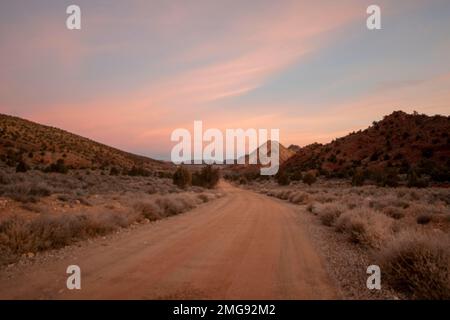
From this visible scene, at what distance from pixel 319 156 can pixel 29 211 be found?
231 feet


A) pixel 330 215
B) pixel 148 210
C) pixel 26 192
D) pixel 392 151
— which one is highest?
pixel 392 151

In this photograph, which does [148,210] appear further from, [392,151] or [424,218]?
[392,151]

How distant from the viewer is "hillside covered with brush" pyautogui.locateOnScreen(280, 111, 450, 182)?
4438 cm

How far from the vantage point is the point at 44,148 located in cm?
6538

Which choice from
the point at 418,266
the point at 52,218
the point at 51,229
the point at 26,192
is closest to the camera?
the point at 418,266

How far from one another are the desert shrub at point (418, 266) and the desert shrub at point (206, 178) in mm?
45995

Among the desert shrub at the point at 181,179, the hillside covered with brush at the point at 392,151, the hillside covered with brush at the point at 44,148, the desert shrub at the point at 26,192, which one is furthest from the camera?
the hillside covered with brush at the point at 44,148

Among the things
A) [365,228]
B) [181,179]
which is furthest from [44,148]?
[365,228]

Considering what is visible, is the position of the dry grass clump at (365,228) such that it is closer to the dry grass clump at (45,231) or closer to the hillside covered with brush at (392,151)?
the dry grass clump at (45,231)

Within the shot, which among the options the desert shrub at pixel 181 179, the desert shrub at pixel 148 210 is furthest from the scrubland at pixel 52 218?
the desert shrub at pixel 181 179

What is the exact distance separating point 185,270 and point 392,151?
5831 centimetres

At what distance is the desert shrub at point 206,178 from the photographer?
2079 inches
